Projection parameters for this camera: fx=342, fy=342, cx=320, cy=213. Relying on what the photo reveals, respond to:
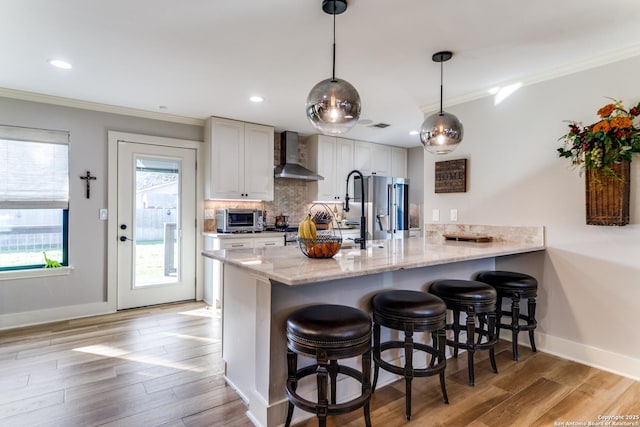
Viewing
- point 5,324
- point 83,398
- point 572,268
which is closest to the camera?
point 83,398

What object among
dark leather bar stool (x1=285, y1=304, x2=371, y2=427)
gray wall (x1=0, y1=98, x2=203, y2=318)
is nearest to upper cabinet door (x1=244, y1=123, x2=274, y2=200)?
gray wall (x1=0, y1=98, x2=203, y2=318)

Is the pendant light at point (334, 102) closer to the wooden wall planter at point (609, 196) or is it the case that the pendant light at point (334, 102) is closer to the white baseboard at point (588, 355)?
the wooden wall planter at point (609, 196)

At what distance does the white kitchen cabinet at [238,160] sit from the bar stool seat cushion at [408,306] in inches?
117

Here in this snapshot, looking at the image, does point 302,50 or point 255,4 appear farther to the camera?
point 302,50

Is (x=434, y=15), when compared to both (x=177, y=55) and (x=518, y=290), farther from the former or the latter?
(x=518, y=290)

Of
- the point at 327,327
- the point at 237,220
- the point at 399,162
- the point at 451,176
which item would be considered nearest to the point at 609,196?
the point at 451,176

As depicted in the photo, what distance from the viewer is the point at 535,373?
2.52 meters

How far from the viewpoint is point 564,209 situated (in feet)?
9.29

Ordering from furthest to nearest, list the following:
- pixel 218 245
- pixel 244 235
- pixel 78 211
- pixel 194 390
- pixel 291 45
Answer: pixel 244 235 < pixel 218 245 < pixel 78 211 < pixel 291 45 < pixel 194 390

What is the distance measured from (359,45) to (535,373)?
8.96 feet

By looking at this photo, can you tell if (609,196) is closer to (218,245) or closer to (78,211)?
(218,245)

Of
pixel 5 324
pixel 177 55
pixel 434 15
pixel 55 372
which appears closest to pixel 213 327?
pixel 55 372

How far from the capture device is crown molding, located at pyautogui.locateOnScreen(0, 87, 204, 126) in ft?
11.5

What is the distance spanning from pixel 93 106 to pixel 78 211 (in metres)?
1.20
